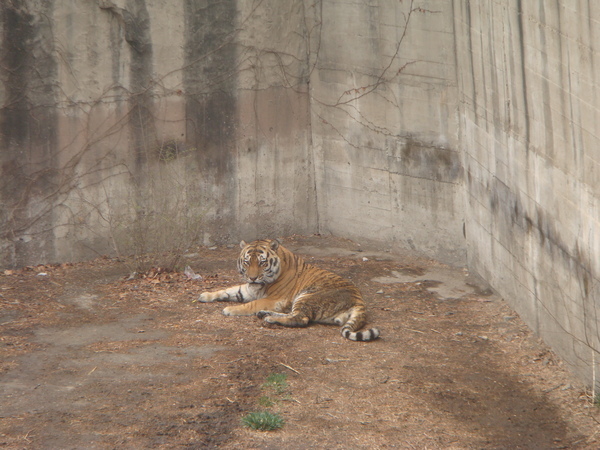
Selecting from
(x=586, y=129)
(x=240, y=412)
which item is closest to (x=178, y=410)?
(x=240, y=412)

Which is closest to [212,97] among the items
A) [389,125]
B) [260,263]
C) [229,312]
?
A: [389,125]

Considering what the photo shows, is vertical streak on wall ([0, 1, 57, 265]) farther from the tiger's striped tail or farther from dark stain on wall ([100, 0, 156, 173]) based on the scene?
the tiger's striped tail

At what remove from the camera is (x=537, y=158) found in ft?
24.0

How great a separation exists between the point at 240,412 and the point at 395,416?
1084 millimetres

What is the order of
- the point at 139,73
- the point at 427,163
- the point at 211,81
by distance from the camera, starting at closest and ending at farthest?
the point at 427,163 → the point at 139,73 → the point at 211,81

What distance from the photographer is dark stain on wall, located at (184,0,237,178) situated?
34.0 feet

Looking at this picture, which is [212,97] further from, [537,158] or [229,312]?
[537,158]

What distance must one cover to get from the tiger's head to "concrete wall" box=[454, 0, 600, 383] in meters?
2.22

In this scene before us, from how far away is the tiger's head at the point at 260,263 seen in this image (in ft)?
27.7

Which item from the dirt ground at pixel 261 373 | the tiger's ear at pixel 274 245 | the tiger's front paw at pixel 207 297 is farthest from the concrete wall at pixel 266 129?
the tiger's ear at pixel 274 245

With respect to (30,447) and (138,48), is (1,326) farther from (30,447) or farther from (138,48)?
(138,48)

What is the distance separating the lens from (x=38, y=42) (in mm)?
9562

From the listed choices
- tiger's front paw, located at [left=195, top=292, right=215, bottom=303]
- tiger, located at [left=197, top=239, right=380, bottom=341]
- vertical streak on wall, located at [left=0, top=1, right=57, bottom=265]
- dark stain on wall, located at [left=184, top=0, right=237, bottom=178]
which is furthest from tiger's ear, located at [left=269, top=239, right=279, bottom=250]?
vertical streak on wall, located at [left=0, top=1, right=57, bottom=265]

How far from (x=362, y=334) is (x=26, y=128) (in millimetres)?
4625
